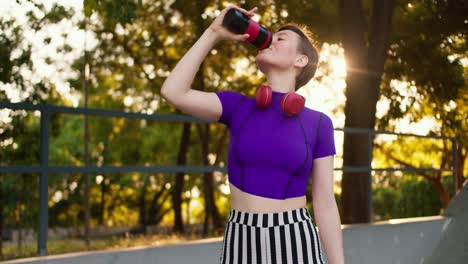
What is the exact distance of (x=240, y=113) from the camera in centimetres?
259

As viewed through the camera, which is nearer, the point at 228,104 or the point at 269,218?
the point at 269,218

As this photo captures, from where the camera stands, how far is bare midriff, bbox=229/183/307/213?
8.16ft

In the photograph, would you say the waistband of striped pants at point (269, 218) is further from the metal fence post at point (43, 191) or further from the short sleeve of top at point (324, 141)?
the metal fence post at point (43, 191)

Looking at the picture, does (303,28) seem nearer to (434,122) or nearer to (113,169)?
(113,169)

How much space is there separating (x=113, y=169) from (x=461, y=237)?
420 centimetres

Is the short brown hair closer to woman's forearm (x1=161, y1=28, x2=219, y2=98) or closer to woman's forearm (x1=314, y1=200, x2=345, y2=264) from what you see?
woman's forearm (x1=161, y1=28, x2=219, y2=98)

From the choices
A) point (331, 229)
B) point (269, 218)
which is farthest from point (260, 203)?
point (331, 229)

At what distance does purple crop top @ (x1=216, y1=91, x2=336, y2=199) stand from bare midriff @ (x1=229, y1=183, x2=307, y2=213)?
0.02 meters

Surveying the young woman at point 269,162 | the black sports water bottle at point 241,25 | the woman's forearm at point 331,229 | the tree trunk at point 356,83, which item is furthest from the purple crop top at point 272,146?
the tree trunk at point 356,83

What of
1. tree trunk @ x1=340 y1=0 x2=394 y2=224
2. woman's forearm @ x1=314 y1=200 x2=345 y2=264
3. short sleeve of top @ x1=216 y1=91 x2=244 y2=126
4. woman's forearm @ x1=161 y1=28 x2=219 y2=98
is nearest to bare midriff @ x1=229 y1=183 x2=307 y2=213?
woman's forearm @ x1=314 y1=200 x2=345 y2=264

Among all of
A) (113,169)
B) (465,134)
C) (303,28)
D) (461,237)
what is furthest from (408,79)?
(303,28)

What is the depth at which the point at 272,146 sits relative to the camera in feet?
8.12

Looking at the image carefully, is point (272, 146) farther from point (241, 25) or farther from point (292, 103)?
point (241, 25)

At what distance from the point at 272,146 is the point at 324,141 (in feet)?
0.73
